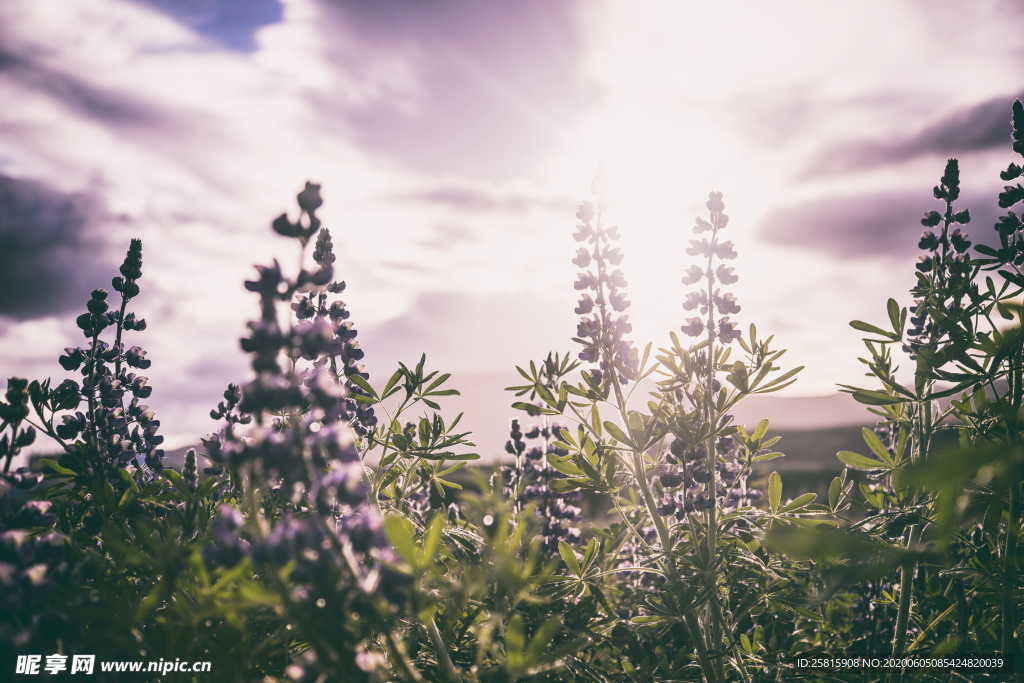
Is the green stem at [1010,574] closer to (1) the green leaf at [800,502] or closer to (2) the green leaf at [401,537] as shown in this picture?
(1) the green leaf at [800,502]

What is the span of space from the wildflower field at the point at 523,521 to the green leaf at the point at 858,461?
40 millimetres

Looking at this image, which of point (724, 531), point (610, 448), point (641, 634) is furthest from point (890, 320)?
point (641, 634)

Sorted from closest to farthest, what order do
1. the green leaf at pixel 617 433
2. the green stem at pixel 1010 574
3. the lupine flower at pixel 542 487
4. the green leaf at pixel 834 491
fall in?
the green stem at pixel 1010 574
the green leaf at pixel 617 433
the green leaf at pixel 834 491
the lupine flower at pixel 542 487

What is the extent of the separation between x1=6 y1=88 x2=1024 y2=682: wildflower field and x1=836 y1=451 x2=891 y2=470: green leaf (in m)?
0.04

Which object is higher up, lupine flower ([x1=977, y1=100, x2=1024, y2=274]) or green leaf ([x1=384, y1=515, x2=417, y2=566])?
lupine flower ([x1=977, y1=100, x2=1024, y2=274])

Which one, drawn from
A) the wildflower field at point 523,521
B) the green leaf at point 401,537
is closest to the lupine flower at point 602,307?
the wildflower field at point 523,521

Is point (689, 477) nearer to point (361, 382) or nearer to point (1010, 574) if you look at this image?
point (1010, 574)

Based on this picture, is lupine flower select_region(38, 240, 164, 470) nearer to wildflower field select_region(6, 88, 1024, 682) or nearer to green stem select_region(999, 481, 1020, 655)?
wildflower field select_region(6, 88, 1024, 682)

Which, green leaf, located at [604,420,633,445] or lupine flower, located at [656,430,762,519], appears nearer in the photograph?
lupine flower, located at [656,430,762,519]

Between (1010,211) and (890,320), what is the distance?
119 cm

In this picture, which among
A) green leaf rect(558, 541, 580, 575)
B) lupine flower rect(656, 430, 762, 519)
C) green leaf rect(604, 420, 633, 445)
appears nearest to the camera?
green leaf rect(558, 541, 580, 575)

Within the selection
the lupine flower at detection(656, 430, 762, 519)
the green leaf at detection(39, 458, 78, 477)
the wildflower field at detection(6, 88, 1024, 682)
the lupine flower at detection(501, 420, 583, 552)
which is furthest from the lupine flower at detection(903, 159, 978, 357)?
the green leaf at detection(39, 458, 78, 477)

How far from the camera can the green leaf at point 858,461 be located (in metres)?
3.14

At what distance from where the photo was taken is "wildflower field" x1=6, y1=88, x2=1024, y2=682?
142 cm
